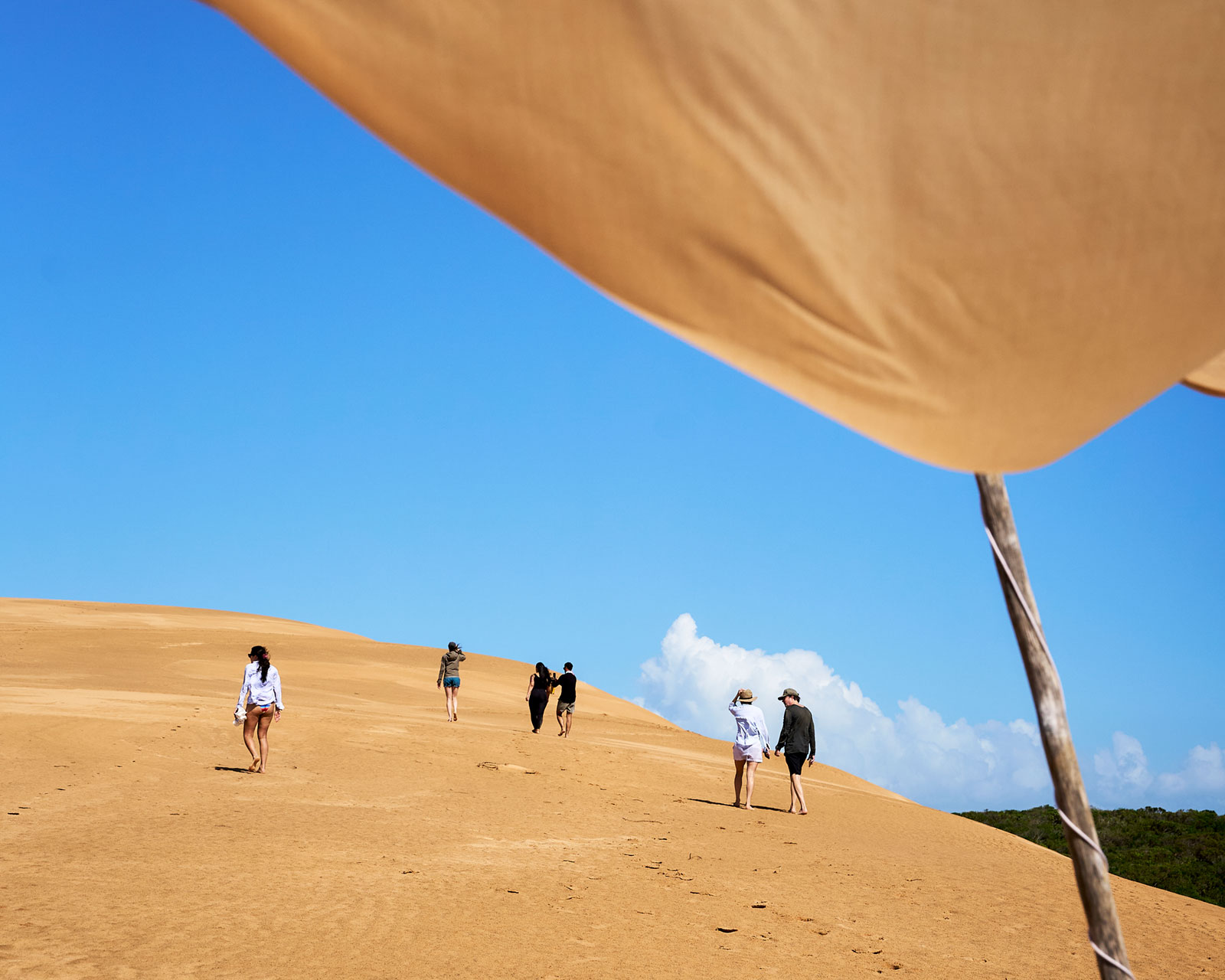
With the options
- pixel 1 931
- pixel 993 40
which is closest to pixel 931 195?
pixel 993 40

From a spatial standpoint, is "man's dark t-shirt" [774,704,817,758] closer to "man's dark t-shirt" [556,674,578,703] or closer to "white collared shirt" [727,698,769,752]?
"white collared shirt" [727,698,769,752]

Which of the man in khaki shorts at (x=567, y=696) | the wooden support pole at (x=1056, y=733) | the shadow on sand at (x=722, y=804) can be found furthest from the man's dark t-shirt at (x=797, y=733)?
the wooden support pole at (x=1056, y=733)

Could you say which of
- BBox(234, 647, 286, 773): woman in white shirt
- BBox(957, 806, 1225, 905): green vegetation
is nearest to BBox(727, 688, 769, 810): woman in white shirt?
BBox(234, 647, 286, 773): woman in white shirt

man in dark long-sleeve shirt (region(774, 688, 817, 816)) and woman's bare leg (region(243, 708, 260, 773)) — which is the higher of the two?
man in dark long-sleeve shirt (region(774, 688, 817, 816))

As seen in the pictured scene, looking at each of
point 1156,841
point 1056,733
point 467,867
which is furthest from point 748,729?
point 1156,841

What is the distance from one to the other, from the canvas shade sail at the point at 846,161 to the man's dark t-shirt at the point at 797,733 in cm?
1364

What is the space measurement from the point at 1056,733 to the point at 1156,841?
28.0 m

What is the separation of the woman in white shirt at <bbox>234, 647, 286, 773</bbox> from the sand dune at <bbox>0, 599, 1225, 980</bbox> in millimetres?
823

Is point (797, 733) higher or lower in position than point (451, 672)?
lower

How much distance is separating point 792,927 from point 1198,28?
8.65m

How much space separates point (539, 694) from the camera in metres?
23.6

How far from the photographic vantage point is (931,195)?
2.40m

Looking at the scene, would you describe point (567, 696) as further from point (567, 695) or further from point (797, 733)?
point (797, 733)

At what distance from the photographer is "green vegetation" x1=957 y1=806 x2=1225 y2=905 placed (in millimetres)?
23234
